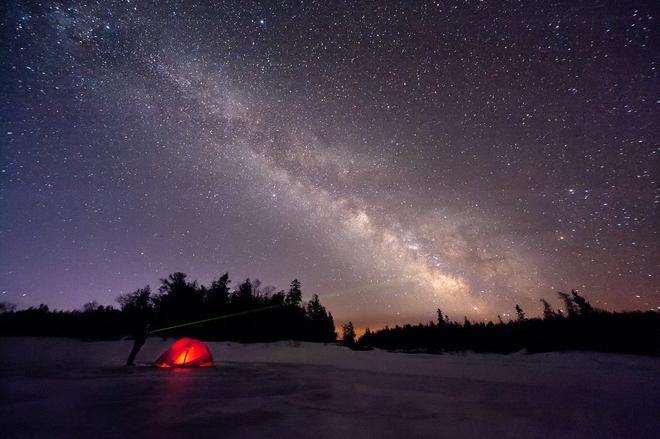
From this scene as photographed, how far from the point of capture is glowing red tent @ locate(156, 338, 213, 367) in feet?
43.0

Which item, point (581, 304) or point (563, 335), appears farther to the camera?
point (581, 304)

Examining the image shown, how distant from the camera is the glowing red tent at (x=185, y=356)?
13.1 m

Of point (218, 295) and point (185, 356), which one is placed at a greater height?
point (218, 295)

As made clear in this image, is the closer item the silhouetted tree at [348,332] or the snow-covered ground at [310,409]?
the snow-covered ground at [310,409]

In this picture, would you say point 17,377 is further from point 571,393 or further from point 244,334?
point 244,334

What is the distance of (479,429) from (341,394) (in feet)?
12.7

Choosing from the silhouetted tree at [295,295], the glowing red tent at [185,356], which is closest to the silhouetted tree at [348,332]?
the silhouetted tree at [295,295]

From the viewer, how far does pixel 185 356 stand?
13.3m

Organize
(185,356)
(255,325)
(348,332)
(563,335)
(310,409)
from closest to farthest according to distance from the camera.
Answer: (310,409) → (185,356) → (563,335) → (255,325) → (348,332)

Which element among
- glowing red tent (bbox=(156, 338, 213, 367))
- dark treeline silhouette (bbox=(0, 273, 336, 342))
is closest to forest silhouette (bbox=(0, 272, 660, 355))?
dark treeline silhouette (bbox=(0, 273, 336, 342))

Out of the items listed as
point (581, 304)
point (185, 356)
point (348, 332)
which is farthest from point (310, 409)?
point (348, 332)

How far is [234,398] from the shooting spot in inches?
259

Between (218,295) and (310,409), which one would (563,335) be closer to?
(310,409)

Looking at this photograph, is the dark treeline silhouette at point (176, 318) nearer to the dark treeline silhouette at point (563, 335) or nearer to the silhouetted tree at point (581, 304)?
the dark treeline silhouette at point (563, 335)
